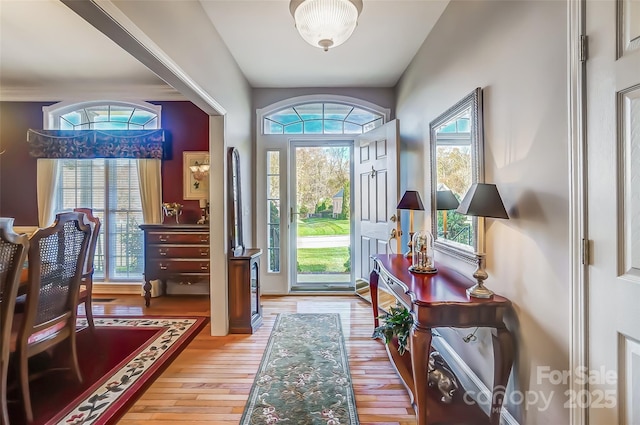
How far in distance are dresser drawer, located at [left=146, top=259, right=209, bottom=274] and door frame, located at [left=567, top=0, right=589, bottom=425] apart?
3625 mm

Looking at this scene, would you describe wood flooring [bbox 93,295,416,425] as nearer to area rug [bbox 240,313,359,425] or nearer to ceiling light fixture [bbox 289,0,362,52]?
area rug [bbox 240,313,359,425]

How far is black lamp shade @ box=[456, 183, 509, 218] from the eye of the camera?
1.49m

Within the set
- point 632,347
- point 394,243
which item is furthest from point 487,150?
point 394,243

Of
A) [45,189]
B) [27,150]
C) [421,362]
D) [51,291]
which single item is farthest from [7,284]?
[27,150]

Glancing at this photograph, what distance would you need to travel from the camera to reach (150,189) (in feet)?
13.9

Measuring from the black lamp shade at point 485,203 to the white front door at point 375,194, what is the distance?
1677 mm

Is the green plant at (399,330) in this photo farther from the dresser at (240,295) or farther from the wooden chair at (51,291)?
the wooden chair at (51,291)

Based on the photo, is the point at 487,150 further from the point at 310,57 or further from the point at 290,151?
the point at 290,151

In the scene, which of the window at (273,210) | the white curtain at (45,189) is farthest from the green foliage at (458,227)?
the white curtain at (45,189)

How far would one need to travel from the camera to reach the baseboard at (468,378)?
1637 millimetres

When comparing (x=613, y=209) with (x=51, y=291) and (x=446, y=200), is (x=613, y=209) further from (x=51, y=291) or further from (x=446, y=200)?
(x=51, y=291)

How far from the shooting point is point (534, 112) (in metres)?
1.42

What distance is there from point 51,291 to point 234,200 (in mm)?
1572

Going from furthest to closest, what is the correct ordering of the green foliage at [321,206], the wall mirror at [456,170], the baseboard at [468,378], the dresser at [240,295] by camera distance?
1. the green foliage at [321,206]
2. the dresser at [240,295]
3. the wall mirror at [456,170]
4. the baseboard at [468,378]
